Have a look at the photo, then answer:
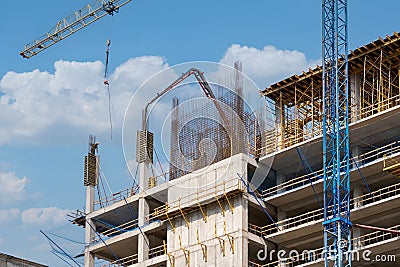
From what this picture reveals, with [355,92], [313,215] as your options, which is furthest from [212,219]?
[355,92]

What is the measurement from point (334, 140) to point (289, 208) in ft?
22.5

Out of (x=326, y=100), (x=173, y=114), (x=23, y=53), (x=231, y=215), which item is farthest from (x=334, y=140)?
(x=23, y=53)

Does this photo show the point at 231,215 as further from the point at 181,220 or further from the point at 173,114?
the point at 173,114

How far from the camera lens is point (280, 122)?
72312 millimetres

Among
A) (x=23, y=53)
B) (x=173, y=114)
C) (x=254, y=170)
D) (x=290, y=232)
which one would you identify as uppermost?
(x=23, y=53)

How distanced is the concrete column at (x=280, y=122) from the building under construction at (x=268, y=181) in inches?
2.8

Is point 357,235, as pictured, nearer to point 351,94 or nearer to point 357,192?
point 357,192

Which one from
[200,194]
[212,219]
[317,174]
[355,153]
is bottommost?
[212,219]

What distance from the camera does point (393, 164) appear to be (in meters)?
63.1

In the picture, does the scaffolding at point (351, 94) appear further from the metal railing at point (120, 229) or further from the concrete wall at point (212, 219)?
the metal railing at point (120, 229)

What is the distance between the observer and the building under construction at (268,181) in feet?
215

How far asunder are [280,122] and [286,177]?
154 inches

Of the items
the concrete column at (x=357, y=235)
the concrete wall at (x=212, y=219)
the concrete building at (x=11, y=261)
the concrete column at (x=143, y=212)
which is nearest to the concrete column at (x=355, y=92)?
the concrete column at (x=357, y=235)

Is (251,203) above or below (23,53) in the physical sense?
below
